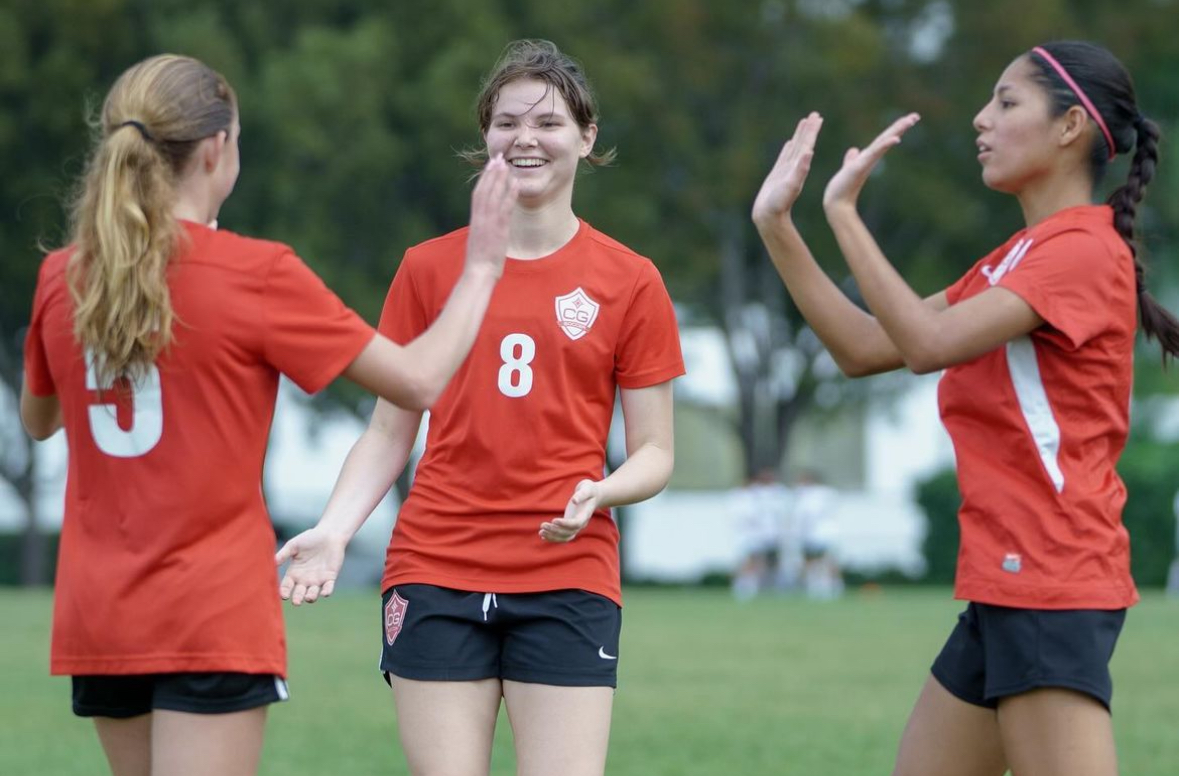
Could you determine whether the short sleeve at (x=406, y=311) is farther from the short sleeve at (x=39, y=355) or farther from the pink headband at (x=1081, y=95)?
the pink headband at (x=1081, y=95)

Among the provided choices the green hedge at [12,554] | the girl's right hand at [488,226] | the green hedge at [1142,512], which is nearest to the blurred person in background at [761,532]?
the green hedge at [1142,512]

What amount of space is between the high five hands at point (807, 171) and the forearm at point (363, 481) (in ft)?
3.90

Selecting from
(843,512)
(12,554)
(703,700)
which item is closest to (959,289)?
(703,700)

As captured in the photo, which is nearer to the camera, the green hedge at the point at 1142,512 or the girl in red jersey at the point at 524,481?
the girl in red jersey at the point at 524,481

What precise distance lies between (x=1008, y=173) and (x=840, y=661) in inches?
445

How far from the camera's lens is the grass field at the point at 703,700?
9.61m

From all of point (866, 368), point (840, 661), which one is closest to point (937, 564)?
point (840, 661)

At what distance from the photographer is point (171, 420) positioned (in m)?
3.84

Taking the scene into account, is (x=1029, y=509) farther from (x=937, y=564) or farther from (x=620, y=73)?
(x=937, y=564)

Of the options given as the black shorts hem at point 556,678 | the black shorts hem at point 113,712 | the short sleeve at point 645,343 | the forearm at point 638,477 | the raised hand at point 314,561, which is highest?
the short sleeve at point 645,343

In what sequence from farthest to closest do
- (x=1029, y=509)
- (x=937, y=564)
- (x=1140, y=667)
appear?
(x=937, y=564) < (x=1140, y=667) < (x=1029, y=509)

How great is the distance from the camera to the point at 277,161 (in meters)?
30.0

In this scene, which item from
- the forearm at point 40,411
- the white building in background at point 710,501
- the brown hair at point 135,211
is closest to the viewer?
the brown hair at point 135,211

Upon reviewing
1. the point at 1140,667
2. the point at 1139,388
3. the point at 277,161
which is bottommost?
the point at 1140,667
